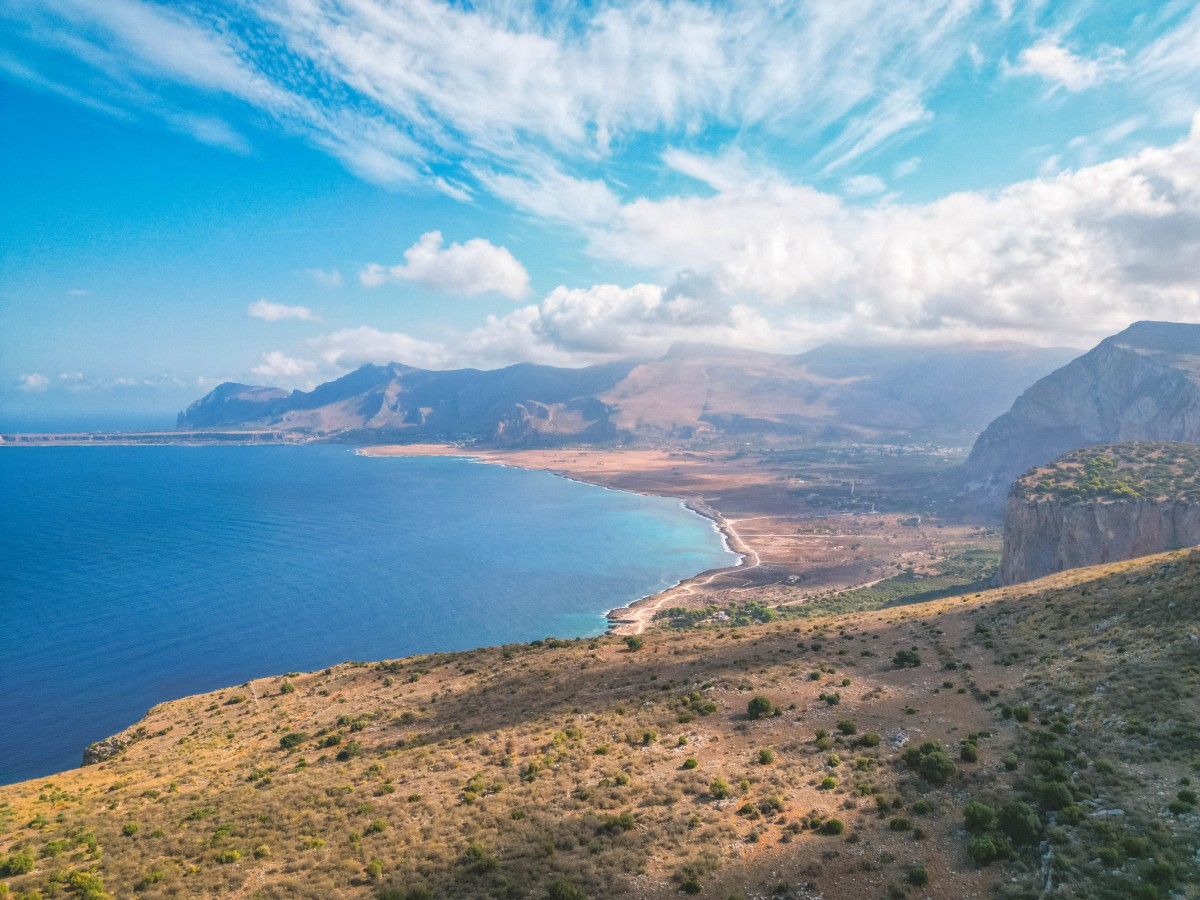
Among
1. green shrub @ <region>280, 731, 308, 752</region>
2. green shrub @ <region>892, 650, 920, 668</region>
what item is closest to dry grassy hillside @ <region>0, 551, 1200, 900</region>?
green shrub @ <region>280, 731, 308, 752</region>

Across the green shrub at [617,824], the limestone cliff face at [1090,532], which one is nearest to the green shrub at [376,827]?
the green shrub at [617,824]

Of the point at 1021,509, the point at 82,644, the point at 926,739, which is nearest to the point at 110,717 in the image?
the point at 82,644

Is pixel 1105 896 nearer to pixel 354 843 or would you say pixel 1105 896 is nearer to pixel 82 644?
pixel 354 843

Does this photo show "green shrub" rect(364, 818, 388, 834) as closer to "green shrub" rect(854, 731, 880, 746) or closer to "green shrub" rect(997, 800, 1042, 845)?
"green shrub" rect(854, 731, 880, 746)

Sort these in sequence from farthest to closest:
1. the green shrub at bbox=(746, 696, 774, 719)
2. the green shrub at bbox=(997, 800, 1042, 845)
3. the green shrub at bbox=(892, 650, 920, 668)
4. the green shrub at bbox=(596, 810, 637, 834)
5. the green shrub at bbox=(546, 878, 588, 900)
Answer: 1. the green shrub at bbox=(892, 650, 920, 668)
2. the green shrub at bbox=(746, 696, 774, 719)
3. the green shrub at bbox=(596, 810, 637, 834)
4. the green shrub at bbox=(997, 800, 1042, 845)
5. the green shrub at bbox=(546, 878, 588, 900)

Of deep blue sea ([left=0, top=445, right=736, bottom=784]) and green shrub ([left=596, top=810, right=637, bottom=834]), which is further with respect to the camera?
deep blue sea ([left=0, top=445, right=736, bottom=784])

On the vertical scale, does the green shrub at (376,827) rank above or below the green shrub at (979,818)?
below

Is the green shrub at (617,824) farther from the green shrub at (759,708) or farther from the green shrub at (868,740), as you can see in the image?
the green shrub at (759,708)
